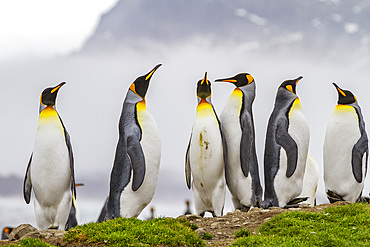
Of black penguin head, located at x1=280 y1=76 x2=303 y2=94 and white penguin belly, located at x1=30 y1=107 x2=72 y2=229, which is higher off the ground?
black penguin head, located at x1=280 y1=76 x2=303 y2=94

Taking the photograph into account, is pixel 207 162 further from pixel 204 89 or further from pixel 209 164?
pixel 204 89

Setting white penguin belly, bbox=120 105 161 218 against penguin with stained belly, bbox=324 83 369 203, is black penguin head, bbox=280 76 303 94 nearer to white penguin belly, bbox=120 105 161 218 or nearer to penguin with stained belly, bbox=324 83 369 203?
penguin with stained belly, bbox=324 83 369 203

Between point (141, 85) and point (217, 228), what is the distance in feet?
12.7

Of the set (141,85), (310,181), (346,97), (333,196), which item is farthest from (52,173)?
(346,97)

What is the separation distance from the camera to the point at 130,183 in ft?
33.4

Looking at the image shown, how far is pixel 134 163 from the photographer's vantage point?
10109mm

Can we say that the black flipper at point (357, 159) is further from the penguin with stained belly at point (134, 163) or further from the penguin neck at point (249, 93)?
the penguin with stained belly at point (134, 163)

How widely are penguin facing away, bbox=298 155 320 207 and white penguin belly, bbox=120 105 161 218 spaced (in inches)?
172

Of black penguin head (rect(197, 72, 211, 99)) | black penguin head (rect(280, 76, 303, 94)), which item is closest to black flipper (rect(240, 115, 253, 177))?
black penguin head (rect(197, 72, 211, 99))

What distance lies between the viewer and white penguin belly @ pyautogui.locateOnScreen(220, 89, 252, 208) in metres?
10.6

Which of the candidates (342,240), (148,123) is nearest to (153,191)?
(148,123)

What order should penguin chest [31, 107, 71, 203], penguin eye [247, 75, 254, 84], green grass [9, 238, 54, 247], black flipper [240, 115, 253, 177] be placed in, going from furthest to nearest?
penguin eye [247, 75, 254, 84]
black flipper [240, 115, 253, 177]
penguin chest [31, 107, 71, 203]
green grass [9, 238, 54, 247]

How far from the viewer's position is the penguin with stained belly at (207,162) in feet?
34.7

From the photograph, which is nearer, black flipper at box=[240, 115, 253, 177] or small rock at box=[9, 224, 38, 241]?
small rock at box=[9, 224, 38, 241]
